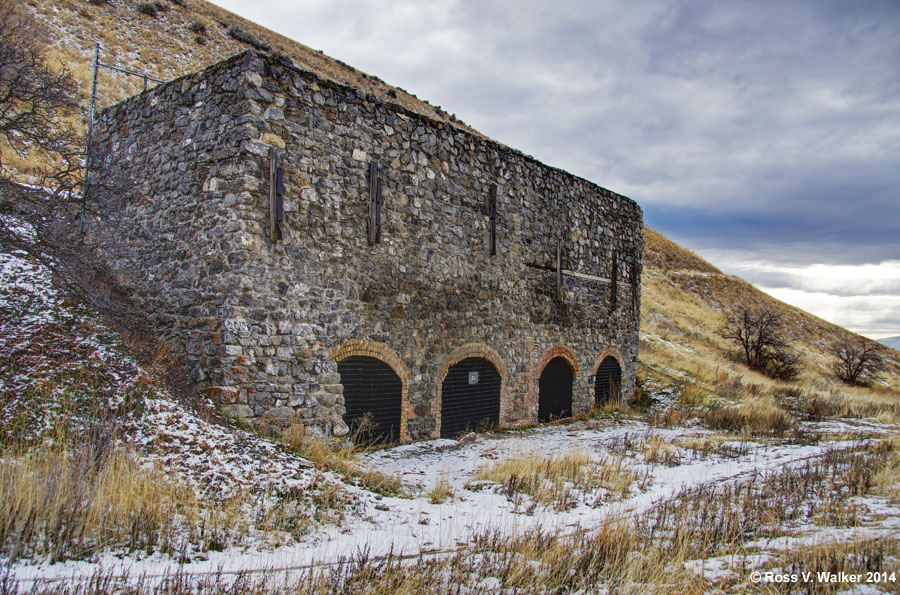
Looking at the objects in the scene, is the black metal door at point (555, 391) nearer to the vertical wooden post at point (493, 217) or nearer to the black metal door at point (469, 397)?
the black metal door at point (469, 397)

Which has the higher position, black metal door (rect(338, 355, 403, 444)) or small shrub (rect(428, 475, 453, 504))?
black metal door (rect(338, 355, 403, 444))

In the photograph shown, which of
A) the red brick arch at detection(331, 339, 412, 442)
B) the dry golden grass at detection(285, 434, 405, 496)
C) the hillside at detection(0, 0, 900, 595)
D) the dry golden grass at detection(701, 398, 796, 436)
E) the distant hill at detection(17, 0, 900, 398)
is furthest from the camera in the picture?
the distant hill at detection(17, 0, 900, 398)

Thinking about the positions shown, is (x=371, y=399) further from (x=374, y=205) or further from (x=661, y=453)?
(x=661, y=453)

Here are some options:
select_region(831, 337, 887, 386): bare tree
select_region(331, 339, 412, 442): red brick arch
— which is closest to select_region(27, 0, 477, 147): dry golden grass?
select_region(331, 339, 412, 442): red brick arch

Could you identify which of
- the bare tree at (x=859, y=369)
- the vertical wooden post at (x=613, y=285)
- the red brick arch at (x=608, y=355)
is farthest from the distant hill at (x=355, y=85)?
the vertical wooden post at (x=613, y=285)

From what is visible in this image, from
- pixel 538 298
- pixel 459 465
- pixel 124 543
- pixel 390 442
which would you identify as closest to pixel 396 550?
pixel 124 543

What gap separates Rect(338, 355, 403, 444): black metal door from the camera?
9.26m

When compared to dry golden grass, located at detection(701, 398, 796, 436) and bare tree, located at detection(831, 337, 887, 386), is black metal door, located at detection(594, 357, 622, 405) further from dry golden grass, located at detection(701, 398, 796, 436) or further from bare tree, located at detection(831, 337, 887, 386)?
bare tree, located at detection(831, 337, 887, 386)

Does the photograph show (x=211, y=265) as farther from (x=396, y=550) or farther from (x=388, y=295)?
(x=396, y=550)

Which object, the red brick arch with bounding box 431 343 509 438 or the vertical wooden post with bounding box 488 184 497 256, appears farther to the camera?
the vertical wooden post with bounding box 488 184 497 256

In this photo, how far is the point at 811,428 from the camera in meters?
14.1

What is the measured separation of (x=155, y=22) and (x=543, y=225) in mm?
34130

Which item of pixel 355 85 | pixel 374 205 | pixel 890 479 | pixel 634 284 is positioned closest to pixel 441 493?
pixel 374 205

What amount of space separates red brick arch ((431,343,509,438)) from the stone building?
0.04 meters
